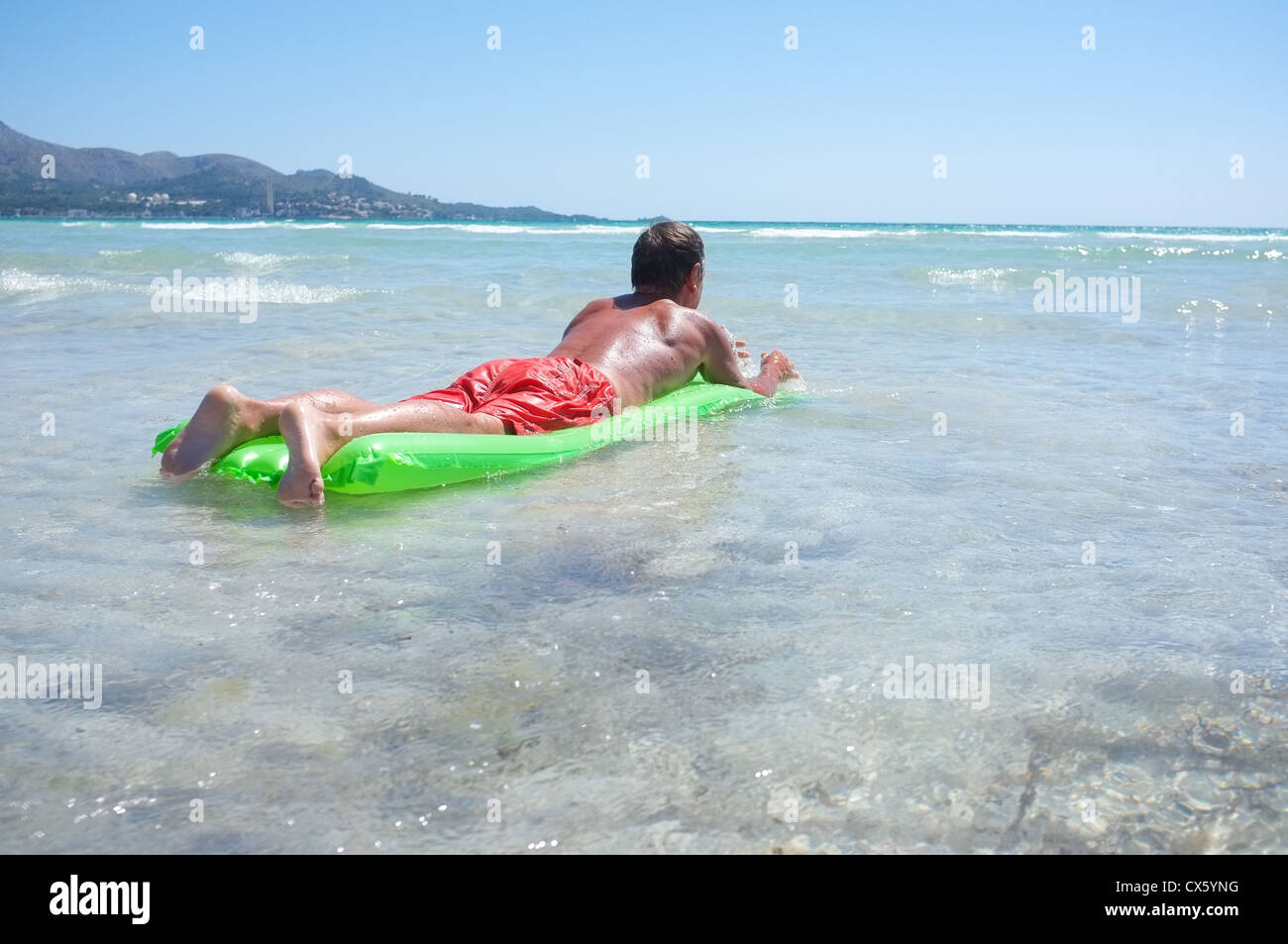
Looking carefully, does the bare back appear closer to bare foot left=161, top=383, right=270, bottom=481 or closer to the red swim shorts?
the red swim shorts

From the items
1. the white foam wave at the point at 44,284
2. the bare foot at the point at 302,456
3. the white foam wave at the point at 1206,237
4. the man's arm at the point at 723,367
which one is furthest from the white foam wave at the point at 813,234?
the bare foot at the point at 302,456

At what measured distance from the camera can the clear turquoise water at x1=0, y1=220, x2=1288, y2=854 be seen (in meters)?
1.56

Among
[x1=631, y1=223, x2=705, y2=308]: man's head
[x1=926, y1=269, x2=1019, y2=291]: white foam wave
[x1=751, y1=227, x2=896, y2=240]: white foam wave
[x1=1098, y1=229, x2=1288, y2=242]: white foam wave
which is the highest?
[x1=1098, y1=229, x2=1288, y2=242]: white foam wave

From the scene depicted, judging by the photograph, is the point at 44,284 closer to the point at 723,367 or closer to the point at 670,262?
the point at 670,262

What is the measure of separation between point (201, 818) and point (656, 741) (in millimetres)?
723

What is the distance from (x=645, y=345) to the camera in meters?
4.66

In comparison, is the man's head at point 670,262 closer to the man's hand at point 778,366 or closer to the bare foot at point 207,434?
the man's hand at point 778,366

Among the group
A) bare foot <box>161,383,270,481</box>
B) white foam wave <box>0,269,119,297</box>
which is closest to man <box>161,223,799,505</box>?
bare foot <box>161,383,270,481</box>

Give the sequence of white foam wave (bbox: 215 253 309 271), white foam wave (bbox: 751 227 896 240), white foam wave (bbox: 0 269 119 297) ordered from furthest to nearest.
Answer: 1. white foam wave (bbox: 751 227 896 240)
2. white foam wave (bbox: 215 253 309 271)
3. white foam wave (bbox: 0 269 119 297)

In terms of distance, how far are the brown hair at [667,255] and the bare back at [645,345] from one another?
0.37 ft

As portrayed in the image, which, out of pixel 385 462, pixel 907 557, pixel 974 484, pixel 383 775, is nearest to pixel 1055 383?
pixel 974 484

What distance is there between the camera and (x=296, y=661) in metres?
2.04

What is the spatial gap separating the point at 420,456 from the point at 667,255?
202cm

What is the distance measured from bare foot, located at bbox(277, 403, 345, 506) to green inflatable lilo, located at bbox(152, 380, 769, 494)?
3.2 inches
